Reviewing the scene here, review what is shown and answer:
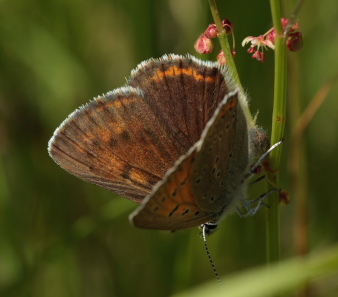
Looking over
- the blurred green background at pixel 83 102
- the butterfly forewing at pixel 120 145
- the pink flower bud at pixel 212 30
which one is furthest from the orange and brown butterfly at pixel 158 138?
the blurred green background at pixel 83 102

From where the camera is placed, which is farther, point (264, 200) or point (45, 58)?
point (45, 58)

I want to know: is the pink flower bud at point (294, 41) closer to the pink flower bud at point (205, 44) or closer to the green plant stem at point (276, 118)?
the green plant stem at point (276, 118)

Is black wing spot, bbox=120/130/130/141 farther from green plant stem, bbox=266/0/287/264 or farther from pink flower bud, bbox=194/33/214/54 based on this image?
green plant stem, bbox=266/0/287/264

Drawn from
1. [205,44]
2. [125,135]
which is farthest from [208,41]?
[125,135]

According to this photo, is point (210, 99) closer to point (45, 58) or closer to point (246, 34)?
point (246, 34)

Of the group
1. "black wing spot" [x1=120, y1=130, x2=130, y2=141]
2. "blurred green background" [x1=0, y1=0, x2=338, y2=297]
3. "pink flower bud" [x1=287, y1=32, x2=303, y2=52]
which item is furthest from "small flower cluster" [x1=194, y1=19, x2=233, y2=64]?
"blurred green background" [x1=0, y1=0, x2=338, y2=297]

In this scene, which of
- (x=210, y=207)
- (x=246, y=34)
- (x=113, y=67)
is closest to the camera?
(x=210, y=207)

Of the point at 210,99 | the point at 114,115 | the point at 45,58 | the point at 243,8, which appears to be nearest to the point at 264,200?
the point at 210,99

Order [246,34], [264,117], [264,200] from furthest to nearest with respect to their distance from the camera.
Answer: [264,117] < [246,34] < [264,200]
